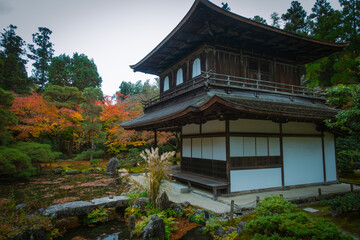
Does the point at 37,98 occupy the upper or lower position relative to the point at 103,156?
upper

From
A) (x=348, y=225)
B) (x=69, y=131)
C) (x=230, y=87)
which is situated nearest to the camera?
(x=348, y=225)

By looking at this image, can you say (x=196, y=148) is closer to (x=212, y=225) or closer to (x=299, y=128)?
(x=299, y=128)

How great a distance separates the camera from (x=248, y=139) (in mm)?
8352

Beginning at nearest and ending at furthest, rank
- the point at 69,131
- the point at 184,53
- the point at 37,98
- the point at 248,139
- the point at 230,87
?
the point at 248,139 < the point at 230,87 < the point at 184,53 < the point at 37,98 < the point at 69,131

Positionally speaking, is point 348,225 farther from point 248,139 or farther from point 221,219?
point 248,139

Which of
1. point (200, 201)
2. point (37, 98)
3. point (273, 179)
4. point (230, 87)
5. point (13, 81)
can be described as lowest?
point (200, 201)

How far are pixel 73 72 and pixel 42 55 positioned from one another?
25.8 feet

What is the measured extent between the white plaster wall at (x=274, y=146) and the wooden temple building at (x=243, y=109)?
43mm

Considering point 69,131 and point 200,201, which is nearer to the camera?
point 200,201

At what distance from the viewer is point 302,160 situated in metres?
9.51

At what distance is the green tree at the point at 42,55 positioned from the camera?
32.8 m

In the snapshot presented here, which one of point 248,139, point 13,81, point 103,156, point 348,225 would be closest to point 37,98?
point 13,81

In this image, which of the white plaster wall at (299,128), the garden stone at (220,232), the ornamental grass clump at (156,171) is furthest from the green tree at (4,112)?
the white plaster wall at (299,128)

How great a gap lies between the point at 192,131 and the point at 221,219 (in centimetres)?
571
